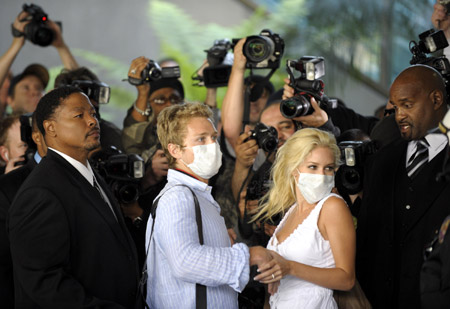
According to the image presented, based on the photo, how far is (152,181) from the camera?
3.58 m

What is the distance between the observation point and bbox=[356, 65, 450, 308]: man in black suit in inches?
106

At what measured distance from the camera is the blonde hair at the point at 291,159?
2.56 metres

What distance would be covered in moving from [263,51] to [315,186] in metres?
1.27

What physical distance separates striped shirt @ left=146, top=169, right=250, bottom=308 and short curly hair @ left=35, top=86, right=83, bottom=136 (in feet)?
1.89

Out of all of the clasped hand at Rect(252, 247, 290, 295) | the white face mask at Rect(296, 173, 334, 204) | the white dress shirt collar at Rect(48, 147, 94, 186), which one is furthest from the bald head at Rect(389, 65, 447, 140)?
the white dress shirt collar at Rect(48, 147, 94, 186)

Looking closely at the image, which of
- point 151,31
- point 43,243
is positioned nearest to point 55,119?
point 43,243

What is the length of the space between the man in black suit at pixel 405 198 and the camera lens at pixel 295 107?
407 millimetres

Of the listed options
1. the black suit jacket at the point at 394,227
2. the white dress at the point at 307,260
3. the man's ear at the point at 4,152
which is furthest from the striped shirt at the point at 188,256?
the man's ear at the point at 4,152

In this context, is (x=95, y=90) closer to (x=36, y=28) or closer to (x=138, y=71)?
(x=138, y=71)

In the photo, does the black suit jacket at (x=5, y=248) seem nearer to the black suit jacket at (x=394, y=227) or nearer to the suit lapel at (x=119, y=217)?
the suit lapel at (x=119, y=217)

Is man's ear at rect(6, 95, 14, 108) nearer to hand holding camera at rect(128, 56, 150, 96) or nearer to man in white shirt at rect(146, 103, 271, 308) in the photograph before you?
hand holding camera at rect(128, 56, 150, 96)

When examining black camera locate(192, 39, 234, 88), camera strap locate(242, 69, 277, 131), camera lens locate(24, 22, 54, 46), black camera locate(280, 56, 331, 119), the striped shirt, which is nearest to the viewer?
the striped shirt

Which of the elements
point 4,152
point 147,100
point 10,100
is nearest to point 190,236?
point 4,152

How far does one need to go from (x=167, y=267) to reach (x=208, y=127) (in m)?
0.53
